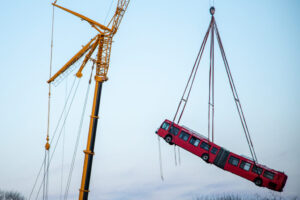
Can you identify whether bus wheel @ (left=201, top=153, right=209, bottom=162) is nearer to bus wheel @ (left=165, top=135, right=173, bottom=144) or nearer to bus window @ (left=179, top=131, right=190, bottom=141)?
bus window @ (left=179, top=131, right=190, bottom=141)

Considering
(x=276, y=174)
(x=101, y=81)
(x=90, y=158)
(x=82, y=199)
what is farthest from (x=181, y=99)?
(x=276, y=174)

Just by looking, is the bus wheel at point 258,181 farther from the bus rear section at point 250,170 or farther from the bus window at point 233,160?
the bus window at point 233,160

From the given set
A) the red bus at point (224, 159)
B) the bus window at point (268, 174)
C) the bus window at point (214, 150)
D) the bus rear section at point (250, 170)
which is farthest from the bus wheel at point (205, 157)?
the bus window at point (268, 174)

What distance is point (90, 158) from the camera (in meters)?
17.1

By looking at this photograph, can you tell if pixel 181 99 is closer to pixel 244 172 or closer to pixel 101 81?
pixel 101 81

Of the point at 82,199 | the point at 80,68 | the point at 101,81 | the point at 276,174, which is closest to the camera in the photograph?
the point at 82,199

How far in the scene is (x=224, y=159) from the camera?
77.3 feet

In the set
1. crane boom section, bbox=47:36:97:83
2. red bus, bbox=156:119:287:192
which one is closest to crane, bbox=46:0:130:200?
crane boom section, bbox=47:36:97:83

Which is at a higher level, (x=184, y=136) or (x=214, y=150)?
(x=184, y=136)

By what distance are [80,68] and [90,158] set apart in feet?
19.7

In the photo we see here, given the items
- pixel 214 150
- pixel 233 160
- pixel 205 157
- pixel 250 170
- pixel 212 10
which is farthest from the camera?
pixel 233 160

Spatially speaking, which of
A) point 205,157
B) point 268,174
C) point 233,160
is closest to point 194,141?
point 205,157

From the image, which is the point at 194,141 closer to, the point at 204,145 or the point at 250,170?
the point at 204,145

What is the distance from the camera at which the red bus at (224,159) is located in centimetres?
2297
